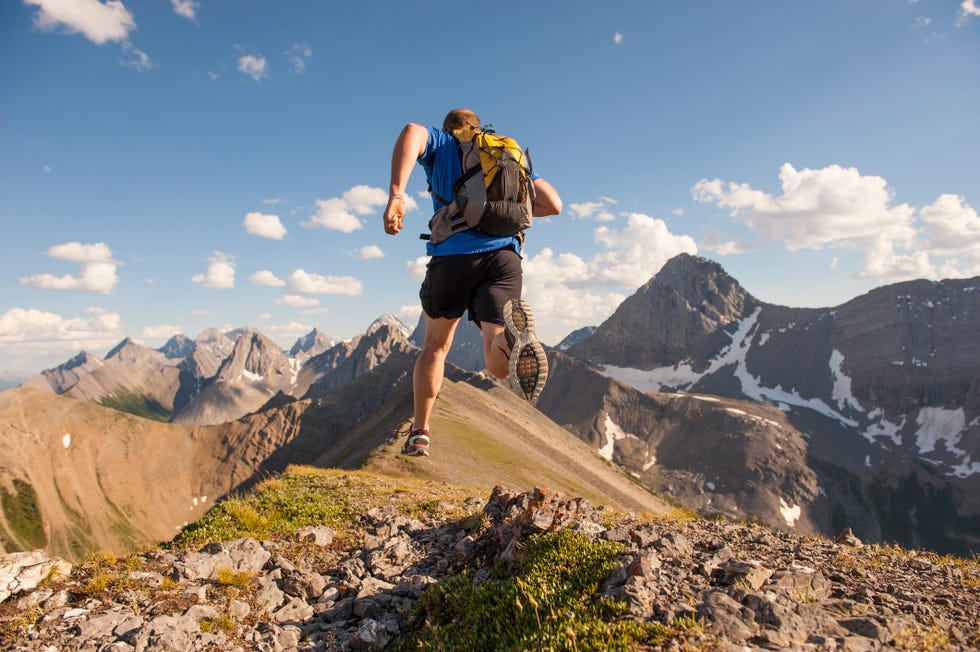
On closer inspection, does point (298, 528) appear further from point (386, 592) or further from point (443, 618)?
point (443, 618)

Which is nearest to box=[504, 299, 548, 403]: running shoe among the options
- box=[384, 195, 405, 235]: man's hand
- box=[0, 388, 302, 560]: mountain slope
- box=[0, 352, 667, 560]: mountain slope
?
box=[384, 195, 405, 235]: man's hand

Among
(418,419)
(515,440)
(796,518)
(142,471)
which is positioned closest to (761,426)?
(796,518)

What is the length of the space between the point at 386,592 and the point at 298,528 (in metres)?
2.43

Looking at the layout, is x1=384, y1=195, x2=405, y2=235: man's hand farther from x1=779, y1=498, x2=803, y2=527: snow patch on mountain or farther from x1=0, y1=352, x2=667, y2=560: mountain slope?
x1=779, y1=498, x2=803, y2=527: snow patch on mountain

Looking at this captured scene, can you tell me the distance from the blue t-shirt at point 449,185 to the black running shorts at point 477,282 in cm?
8

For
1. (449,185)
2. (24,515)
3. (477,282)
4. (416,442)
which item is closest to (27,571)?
(416,442)

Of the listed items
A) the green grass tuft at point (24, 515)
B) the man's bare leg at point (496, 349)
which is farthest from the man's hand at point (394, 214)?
the green grass tuft at point (24, 515)

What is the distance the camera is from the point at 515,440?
105250 millimetres

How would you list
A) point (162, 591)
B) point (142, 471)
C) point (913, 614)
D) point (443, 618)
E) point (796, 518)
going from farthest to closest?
point (796, 518) → point (142, 471) → point (162, 591) → point (443, 618) → point (913, 614)

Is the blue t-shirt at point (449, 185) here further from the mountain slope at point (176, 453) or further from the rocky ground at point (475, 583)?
the mountain slope at point (176, 453)

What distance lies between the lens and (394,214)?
5.35 meters

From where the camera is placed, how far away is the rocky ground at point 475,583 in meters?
3.73

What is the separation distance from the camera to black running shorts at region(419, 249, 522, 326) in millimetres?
5875

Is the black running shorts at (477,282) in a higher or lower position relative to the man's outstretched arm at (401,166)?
lower
